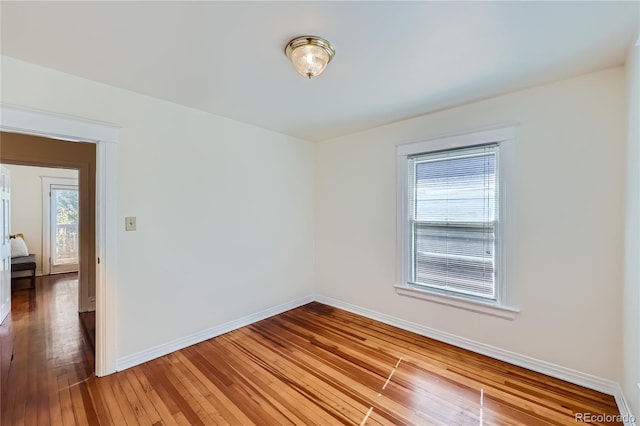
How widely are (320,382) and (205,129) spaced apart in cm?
260

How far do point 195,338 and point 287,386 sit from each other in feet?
4.04

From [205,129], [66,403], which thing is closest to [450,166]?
[205,129]

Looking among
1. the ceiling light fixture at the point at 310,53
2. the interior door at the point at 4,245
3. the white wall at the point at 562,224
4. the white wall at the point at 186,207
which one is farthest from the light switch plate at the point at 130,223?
the white wall at the point at 562,224

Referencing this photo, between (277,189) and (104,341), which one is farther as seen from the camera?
(277,189)

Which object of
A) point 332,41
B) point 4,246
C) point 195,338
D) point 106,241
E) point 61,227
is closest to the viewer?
point 332,41

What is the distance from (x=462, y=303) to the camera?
8.50 feet

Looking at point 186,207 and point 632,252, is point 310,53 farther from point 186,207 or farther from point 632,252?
point 632,252

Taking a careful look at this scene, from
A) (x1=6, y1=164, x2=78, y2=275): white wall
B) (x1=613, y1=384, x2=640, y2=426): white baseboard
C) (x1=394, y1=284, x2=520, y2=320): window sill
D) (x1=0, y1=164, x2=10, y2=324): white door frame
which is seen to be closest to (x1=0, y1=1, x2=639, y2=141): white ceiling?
(x1=394, y1=284, x2=520, y2=320): window sill

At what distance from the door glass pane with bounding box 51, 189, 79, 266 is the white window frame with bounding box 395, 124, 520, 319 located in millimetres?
7312

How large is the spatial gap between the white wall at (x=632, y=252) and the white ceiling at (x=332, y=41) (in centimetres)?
29

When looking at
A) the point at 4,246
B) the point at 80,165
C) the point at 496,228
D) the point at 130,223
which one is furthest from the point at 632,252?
the point at 4,246

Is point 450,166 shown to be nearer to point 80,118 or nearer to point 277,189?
point 277,189

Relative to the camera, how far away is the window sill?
2344mm

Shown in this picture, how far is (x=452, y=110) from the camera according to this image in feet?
8.73
